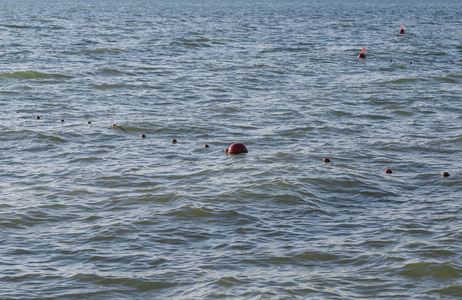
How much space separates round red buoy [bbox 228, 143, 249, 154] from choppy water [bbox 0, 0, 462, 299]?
22 centimetres

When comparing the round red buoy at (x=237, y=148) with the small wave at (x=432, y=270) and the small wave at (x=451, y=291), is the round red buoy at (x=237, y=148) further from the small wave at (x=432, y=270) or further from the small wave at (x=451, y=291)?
the small wave at (x=451, y=291)

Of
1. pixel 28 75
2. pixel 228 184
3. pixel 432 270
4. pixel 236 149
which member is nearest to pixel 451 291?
pixel 432 270

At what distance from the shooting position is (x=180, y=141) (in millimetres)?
16672

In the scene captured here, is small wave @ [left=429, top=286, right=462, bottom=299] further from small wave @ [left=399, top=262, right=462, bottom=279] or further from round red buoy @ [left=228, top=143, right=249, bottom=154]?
round red buoy @ [left=228, top=143, right=249, bottom=154]

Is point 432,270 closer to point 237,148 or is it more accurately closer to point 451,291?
point 451,291

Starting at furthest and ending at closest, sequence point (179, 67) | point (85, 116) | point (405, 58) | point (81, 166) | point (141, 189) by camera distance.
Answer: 1. point (405, 58)
2. point (179, 67)
3. point (85, 116)
4. point (81, 166)
5. point (141, 189)

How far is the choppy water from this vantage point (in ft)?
29.8

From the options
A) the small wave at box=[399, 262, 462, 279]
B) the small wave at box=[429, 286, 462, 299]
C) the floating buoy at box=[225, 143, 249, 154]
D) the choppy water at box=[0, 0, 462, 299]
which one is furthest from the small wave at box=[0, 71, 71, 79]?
the small wave at box=[429, 286, 462, 299]

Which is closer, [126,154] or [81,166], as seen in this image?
[81,166]

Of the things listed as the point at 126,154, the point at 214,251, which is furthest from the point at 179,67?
the point at 214,251

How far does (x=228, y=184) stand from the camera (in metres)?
13.1

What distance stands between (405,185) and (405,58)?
22.5 metres

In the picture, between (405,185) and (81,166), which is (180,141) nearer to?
(81,166)

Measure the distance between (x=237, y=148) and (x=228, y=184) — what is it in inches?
89.7
